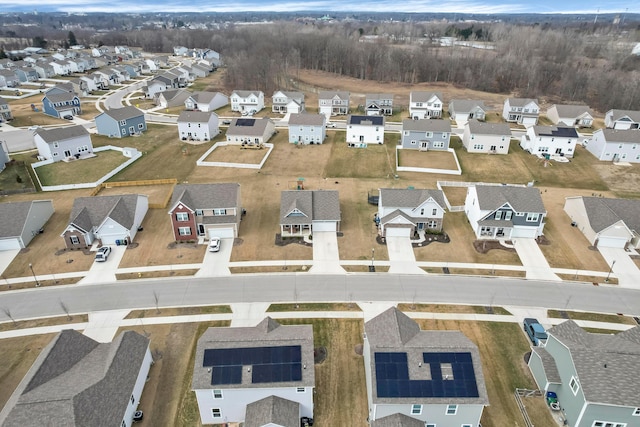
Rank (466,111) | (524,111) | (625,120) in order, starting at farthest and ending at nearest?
(466,111), (524,111), (625,120)

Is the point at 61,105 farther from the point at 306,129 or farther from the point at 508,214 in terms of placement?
the point at 508,214

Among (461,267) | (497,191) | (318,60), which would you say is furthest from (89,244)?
(318,60)

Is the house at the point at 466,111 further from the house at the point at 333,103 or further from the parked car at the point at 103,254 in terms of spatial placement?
the parked car at the point at 103,254

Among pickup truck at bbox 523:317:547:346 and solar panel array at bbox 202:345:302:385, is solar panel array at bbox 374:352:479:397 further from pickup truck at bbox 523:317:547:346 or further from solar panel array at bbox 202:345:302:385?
pickup truck at bbox 523:317:547:346

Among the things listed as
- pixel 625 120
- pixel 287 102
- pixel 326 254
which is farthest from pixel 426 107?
pixel 326 254

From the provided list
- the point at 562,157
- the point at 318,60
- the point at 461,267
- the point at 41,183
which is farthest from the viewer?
the point at 318,60

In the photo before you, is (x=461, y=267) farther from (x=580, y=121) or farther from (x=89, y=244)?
(x=580, y=121)
